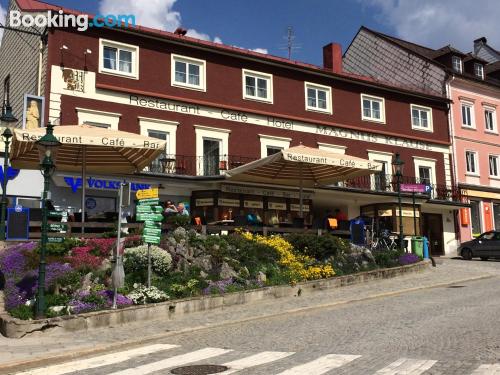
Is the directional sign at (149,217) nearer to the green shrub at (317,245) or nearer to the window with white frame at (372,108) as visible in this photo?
the green shrub at (317,245)

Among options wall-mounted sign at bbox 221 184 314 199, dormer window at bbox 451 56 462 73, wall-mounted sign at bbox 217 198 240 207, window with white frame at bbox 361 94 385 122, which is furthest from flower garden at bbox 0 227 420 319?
dormer window at bbox 451 56 462 73

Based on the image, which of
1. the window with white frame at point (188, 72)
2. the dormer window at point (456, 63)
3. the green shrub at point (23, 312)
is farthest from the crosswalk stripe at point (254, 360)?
the dormer window at point (456, 63)

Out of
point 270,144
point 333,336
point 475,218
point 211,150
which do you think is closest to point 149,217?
point 333,336

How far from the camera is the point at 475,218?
34.0 meters

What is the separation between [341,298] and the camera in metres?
14.2

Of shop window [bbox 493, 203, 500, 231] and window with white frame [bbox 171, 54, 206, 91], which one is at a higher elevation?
window with white frame [bbox 171, 54, 206, 91]

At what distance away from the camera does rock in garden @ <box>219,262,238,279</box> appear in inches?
554

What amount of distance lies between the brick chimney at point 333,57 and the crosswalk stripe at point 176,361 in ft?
85.1

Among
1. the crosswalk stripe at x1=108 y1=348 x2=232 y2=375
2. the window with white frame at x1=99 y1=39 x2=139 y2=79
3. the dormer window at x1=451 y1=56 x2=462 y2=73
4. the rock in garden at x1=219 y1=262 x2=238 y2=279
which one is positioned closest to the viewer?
the crosswalk stripe at x1=108 y1=348 x2=232 y2=375

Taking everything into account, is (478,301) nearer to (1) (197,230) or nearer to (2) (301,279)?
(2) (301,279)

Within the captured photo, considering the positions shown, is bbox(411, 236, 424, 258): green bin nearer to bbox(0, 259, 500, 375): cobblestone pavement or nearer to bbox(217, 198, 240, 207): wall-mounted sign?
bbox(0, 259, 500, 375): cobblestone pavement

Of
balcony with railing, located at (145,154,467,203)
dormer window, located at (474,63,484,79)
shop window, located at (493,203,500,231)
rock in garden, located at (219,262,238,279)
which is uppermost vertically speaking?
dormer window, located at (474,63,484,79)

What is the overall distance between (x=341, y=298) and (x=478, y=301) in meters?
3.18

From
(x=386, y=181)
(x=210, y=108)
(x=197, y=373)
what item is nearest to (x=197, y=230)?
(x=197, y=373)
